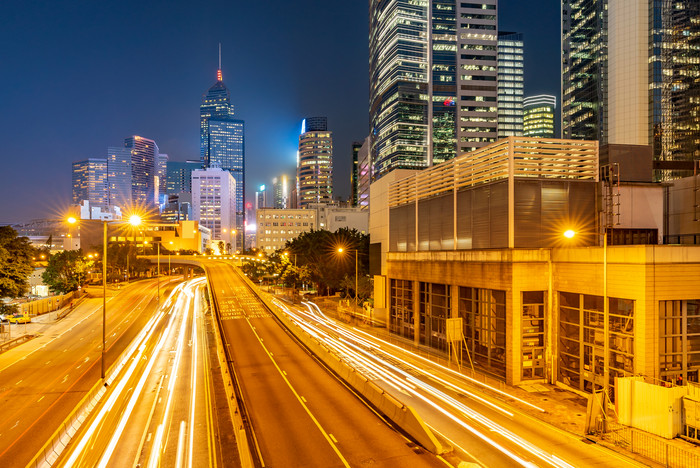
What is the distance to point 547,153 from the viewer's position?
29359 millimetres

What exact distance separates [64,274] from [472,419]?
8591 centimetres

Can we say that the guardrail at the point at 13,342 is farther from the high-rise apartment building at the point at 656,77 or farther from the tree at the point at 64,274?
the high-rise apartment building at the point at 656,77

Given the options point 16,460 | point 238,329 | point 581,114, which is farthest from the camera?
point 581,114

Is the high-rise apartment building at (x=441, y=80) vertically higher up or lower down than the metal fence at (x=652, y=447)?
higher up

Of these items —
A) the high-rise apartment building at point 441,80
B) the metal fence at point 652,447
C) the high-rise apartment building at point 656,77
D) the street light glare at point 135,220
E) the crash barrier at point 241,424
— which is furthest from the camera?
the high-rise apartment building at point 441,80

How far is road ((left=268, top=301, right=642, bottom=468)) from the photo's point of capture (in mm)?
16469

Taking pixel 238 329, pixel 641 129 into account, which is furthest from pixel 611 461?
pixel 641 129

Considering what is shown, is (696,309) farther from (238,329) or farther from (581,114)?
(581,114)

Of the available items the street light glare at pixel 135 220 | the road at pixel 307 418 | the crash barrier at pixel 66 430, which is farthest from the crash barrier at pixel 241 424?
the street light glare at pixel 135 220

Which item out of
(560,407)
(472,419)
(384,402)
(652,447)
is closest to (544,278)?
(560,407)

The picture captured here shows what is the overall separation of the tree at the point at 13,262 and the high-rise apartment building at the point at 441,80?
121m

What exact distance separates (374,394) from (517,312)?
9.99m

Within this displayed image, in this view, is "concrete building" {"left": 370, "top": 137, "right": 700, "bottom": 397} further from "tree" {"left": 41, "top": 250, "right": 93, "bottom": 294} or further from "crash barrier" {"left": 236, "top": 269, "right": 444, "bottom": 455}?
"tree" {"left": 41, "top": 250, "right": 93, "bottom": 294}

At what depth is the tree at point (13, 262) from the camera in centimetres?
3438
